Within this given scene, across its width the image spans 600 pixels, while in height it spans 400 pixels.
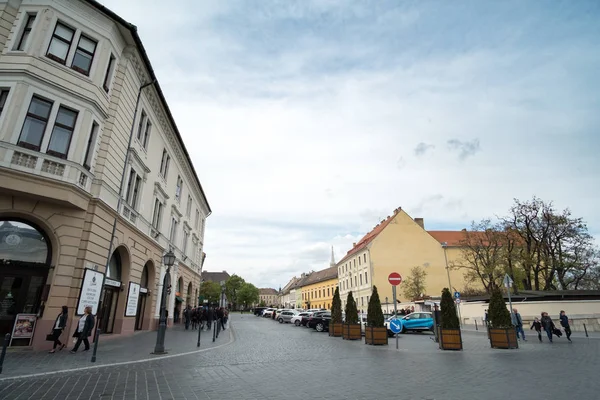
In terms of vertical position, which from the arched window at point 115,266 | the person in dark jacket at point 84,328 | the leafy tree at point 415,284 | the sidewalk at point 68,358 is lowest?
the sidewalk at point 68,358

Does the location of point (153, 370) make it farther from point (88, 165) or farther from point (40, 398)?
point (88, 165)

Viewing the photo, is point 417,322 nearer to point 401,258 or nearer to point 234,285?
point 401,258

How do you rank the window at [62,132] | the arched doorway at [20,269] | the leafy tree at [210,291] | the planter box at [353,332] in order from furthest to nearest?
the leafy tree at [210,291] < the planter box at [353,332] < the window at [62,132] < the arched doorway at [20,269]

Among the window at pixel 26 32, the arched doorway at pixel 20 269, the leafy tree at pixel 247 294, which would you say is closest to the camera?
the arched doorway at pixel 20 269

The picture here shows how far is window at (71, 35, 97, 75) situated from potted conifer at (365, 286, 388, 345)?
16914mm

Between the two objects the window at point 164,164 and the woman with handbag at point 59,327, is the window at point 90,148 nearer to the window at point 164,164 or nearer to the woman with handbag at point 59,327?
the woman with handbag at point 59,327

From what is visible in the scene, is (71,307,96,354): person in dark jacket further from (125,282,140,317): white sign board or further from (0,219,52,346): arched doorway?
(125,282,140,317): white sign board

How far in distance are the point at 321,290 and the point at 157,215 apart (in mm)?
67389

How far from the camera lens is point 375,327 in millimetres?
16703

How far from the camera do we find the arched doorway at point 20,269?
40.0 ft

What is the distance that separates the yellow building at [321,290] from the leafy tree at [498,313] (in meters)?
62.9

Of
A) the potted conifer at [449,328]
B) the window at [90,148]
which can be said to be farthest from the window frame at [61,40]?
the potted conifer at [449,328]

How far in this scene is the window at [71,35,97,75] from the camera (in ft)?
47.1

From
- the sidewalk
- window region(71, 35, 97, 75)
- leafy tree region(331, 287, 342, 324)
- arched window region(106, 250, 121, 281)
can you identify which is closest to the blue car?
leafy tree region(331, 287, 342, 324)
